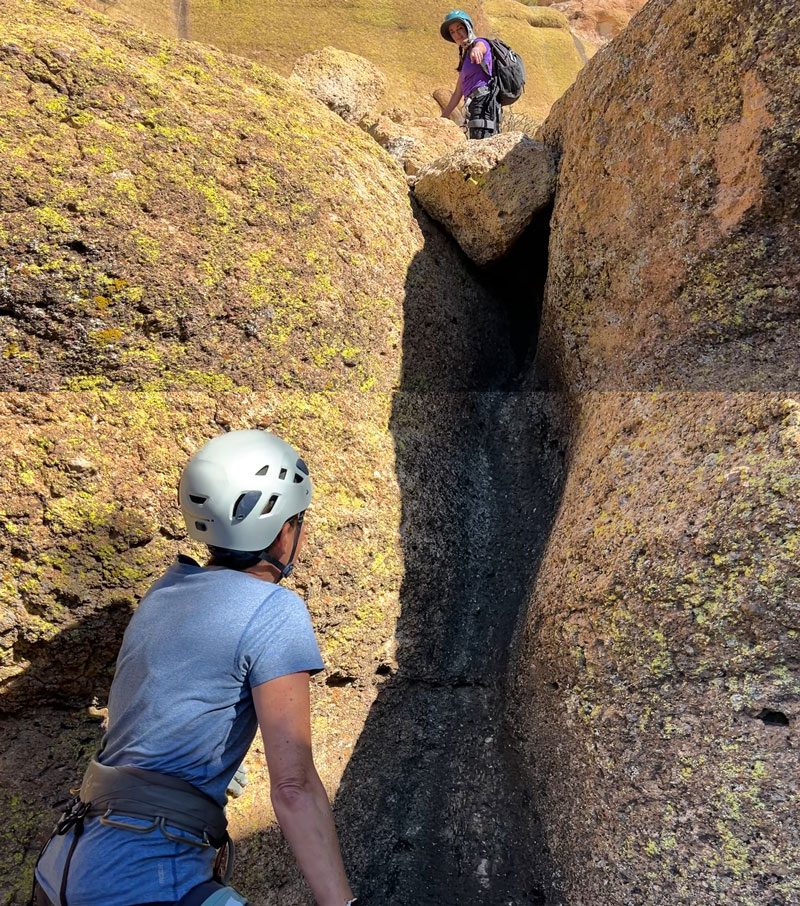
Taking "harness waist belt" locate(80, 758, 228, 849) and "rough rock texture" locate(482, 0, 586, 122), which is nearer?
"harness waist belt" locate(80, 758, 228, 849)

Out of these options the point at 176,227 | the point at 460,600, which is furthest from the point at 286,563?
the point at 176,227

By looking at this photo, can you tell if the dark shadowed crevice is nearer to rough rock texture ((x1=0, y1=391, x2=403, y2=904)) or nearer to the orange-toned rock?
rough rock texture ((x1=0, y1=391, x2=403, y2=904))

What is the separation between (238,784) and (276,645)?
5.21ft

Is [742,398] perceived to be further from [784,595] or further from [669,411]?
[784,595]

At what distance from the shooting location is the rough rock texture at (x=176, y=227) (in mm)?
3305

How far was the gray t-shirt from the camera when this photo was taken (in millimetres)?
2055

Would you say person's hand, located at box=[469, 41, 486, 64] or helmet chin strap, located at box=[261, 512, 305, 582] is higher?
person's hand, located at box=[469, 41, 486, 64]

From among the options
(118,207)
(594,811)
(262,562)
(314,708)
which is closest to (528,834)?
(594,811)

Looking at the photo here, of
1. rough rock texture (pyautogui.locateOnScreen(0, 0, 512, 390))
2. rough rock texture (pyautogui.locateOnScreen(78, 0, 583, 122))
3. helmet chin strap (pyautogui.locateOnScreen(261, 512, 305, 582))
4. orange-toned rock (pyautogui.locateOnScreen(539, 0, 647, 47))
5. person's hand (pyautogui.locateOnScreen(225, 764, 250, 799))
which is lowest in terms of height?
person's hand (pyautogui.locateOnScreen(225, 764, 250, 799))

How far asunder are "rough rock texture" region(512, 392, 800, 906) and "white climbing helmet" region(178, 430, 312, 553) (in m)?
1.59

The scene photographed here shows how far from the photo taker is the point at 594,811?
305cm

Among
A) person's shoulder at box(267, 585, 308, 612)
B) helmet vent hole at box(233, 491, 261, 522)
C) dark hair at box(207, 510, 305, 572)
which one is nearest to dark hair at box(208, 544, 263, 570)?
dark hair at box(207, 510, 305, 572)

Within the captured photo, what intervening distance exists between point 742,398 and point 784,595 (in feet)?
2.92

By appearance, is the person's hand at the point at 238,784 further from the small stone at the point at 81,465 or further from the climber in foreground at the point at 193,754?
the small stone at the point at 81,465
